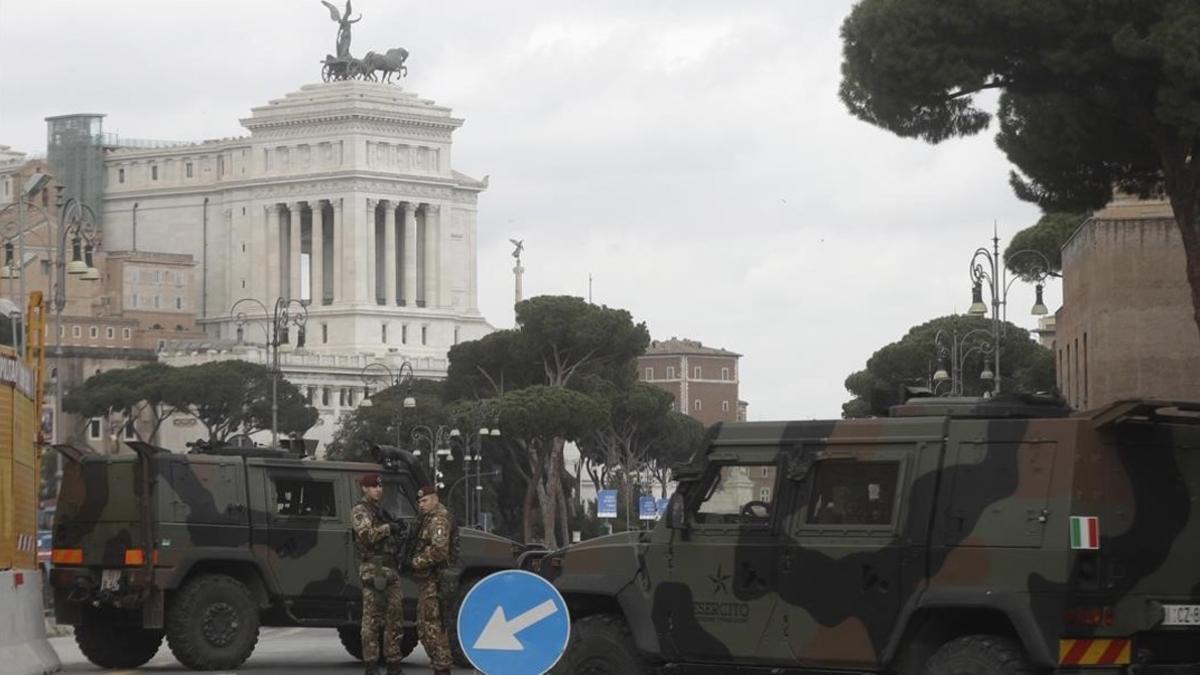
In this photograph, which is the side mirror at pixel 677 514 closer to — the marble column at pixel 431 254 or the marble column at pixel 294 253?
the marble column at pixel 431 254

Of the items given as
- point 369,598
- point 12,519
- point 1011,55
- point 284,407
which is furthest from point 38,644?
point 284,407

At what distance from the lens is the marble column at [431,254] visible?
198 m

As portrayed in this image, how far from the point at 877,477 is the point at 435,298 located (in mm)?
180427

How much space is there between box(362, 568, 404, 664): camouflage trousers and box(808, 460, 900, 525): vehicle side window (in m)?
4.12

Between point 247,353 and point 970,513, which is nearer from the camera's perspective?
point 970,513

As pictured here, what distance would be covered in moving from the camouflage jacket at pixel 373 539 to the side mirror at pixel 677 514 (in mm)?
2991

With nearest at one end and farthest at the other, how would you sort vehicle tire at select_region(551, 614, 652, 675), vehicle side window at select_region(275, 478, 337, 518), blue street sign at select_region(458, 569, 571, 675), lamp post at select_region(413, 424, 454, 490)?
blue street sign at select_region(458, 569, 571, 675) < vehicle tire at select_region(551, 614, 652, 675) < vehicle side window at select_region(275, 478, 337, 518) < lamp post at select_region(413, 424, 454, 490)

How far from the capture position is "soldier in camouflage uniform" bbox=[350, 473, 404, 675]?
66.9ft

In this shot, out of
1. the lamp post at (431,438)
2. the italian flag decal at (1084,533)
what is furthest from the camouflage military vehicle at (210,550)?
the lamp post at (431,438)

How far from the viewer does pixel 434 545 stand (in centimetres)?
2027

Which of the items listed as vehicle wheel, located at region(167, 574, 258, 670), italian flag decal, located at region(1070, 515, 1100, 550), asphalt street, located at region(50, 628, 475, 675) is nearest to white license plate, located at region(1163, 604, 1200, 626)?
italian flag decal, located at region(1070, 515, 1100, 550)

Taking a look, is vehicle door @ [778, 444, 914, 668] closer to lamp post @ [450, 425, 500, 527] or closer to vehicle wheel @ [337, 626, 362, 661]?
vehicle wheel @ [337, 626, 362, 661]

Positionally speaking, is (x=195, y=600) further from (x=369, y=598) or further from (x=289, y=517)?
(x=369, y=598)

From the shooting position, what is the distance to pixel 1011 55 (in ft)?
110
